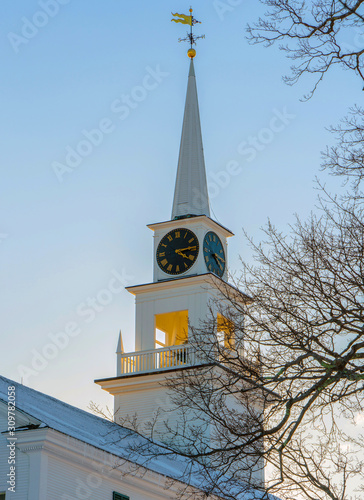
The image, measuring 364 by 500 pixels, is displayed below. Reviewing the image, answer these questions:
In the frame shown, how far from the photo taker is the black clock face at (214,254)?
45.7m

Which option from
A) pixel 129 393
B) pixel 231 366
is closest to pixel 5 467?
pixel 231 366

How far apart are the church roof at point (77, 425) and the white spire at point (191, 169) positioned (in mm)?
13058

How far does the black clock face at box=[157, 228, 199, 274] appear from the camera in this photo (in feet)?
150

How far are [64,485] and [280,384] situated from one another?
11365 mm

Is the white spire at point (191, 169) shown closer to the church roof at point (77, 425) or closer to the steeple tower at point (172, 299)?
the steeple tower at point (172, 299)

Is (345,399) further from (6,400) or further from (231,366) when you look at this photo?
(6,400)

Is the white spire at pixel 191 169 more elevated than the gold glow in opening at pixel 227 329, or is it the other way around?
the white spire at pixel 191 169

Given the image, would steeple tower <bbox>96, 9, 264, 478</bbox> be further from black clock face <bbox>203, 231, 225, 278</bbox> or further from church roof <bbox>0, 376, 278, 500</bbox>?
church roof <bbox>0, 376, 278, 500</bbox>

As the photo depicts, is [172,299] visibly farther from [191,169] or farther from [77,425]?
[77,425]

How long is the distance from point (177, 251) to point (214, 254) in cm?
175

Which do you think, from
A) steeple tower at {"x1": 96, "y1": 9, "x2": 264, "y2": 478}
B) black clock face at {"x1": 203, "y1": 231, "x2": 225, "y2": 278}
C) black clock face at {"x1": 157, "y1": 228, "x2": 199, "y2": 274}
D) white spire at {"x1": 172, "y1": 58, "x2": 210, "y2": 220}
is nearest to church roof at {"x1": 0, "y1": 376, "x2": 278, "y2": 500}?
steeple tower at {"x1": 96, "y1": 9, "x2": 264, "y2": 478}

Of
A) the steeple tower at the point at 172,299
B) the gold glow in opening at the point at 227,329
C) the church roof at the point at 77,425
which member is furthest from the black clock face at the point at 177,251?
the gold glow in opening at the point at 227,329

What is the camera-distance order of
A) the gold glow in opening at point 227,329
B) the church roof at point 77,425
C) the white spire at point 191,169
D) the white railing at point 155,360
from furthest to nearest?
the white spire at point 191,169, the white railing at point 155,360, the church roof at point 77,425, the gold glow in opening at point 227,329

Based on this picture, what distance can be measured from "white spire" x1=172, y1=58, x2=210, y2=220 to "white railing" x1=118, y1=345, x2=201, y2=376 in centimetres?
700
